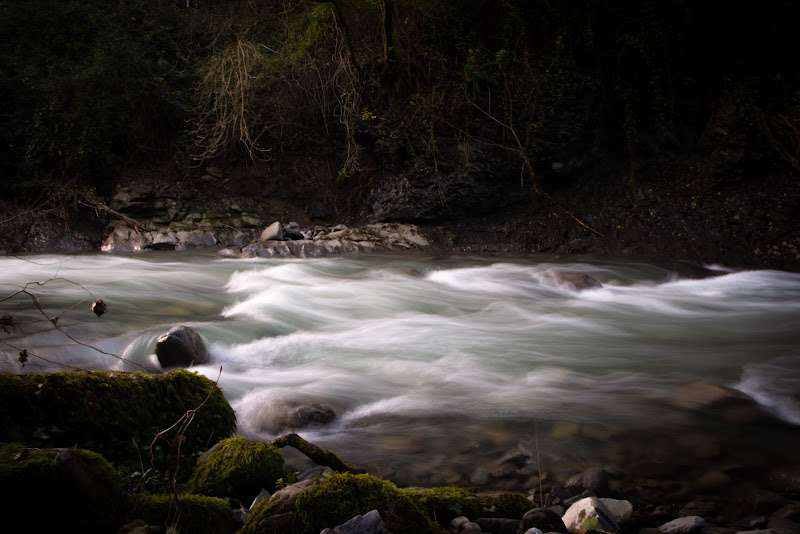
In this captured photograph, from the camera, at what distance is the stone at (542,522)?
85.7 inches

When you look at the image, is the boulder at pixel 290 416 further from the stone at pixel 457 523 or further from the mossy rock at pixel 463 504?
Answer: the stone at pixel 457 523

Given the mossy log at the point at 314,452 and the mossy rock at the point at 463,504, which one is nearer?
the mossy rock at the point at 463,504

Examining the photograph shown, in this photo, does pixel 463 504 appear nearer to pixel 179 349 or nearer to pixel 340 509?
pixel 340 509

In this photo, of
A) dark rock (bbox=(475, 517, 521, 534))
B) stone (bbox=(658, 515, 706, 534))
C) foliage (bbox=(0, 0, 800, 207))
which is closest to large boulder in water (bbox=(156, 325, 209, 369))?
dark rock (bbox=(475, 517, 521, 534))

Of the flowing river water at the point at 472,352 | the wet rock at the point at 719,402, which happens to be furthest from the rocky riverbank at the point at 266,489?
the wet rock at the point at 719,402

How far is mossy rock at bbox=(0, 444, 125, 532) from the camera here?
1.78m

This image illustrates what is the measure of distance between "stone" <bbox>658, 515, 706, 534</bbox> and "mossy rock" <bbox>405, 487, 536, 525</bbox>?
1.92 feet

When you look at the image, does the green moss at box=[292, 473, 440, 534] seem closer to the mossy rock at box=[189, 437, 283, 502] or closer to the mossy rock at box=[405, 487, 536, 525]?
the mossy rock at box=[405, 487, 536, 525]

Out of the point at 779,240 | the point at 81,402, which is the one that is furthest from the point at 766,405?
the point at 779,240

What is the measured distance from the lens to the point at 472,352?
5484 mm

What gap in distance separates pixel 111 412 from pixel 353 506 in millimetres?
1330

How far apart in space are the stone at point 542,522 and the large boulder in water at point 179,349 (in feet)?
10.4

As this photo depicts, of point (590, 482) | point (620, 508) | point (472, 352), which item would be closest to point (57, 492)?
point (620, 508)

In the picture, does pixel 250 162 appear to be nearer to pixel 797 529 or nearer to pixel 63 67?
pixel 63 67
